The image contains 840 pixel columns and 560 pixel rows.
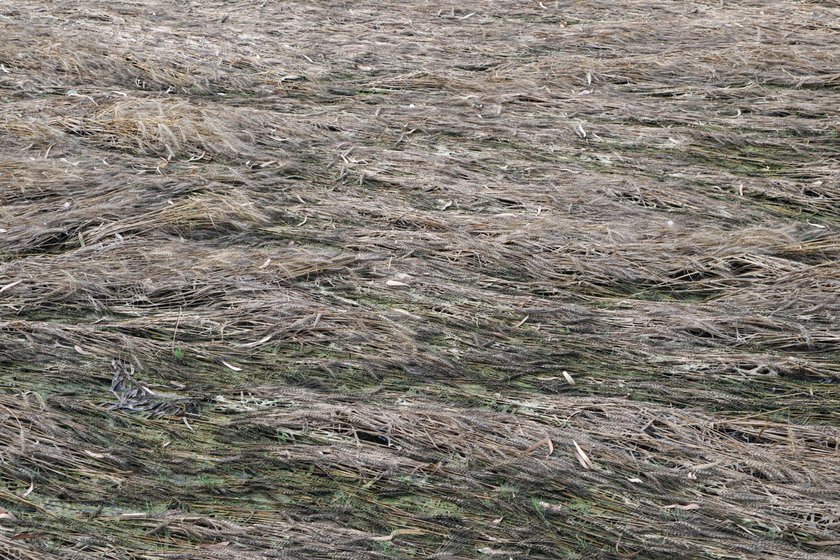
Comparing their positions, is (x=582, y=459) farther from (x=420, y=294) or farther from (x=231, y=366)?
(x=231, y=366)

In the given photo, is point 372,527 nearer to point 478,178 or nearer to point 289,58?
point 478,178

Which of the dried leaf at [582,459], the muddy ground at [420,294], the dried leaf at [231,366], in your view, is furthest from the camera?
the dried leaf at [231,366]

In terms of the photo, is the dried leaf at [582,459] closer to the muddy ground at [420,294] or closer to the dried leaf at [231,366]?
the muddy ground at [420,294]

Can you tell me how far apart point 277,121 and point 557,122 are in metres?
1.46

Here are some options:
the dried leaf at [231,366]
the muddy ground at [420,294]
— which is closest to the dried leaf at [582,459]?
the muddy ground at [420,294]

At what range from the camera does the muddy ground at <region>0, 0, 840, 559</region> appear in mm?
2705

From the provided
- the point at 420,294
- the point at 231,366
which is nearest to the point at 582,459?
the point at 420,294

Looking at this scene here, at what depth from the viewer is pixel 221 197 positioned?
13.7 feet

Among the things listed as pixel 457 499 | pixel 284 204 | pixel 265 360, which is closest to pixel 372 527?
pixel 457 499

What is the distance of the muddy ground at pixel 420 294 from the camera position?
271cm

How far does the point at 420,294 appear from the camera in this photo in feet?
11.9

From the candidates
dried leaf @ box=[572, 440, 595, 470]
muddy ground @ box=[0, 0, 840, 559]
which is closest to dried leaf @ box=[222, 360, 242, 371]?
muddy ground @ box=[0, 0, 840, 559]

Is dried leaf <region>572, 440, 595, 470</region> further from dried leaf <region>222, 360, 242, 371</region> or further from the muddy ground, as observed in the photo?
dried leaf <region>222, 360, 242, 371</region>

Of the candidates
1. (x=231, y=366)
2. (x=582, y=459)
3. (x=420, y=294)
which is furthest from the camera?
(x=420, y=294)
